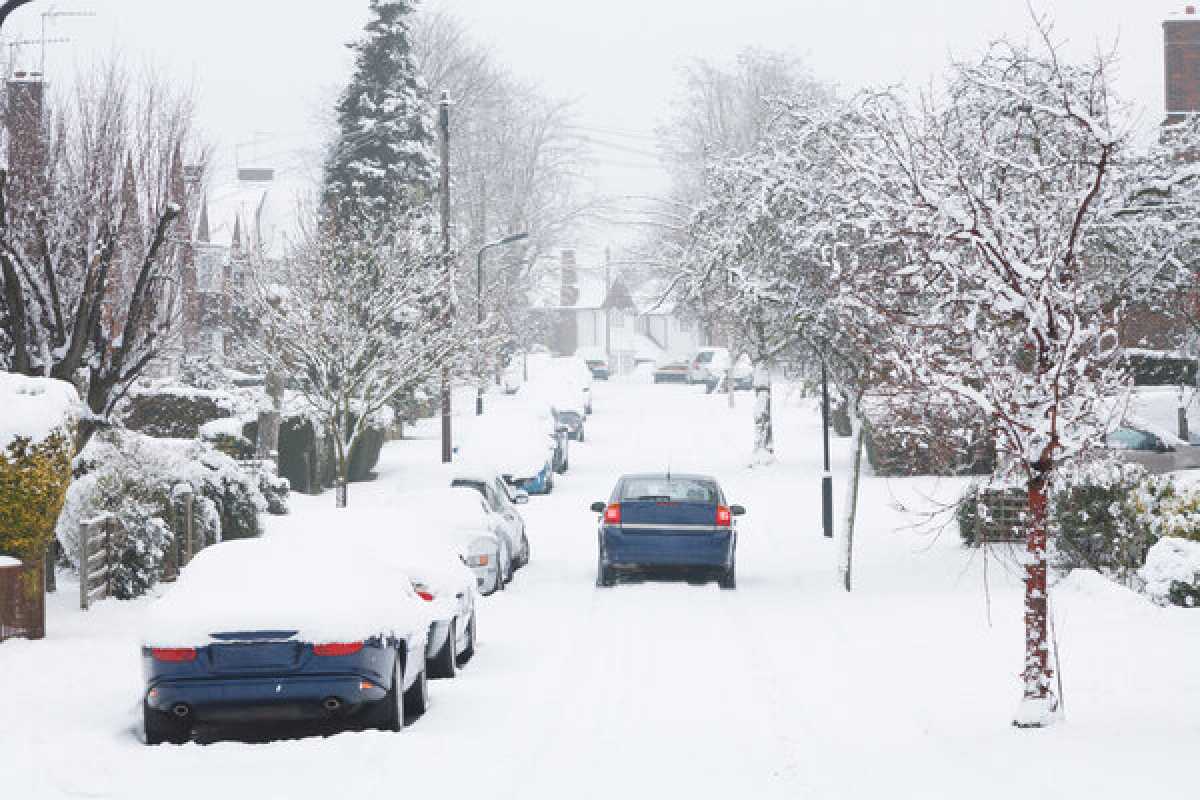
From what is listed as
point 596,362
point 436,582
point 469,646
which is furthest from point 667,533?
point 596,362

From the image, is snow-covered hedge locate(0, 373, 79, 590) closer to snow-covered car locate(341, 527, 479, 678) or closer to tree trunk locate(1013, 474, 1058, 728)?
snow-covered car locate(341, 527, 479, 678)

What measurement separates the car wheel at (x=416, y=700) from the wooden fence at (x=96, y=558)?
6.95 m

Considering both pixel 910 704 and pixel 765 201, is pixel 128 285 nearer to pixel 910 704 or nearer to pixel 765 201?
pixel 765 201

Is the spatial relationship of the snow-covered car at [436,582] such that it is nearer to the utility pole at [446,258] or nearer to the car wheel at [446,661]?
the car wheel at [446,661]

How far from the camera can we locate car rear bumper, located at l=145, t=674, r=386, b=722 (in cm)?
995

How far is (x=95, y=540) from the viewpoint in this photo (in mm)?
18000

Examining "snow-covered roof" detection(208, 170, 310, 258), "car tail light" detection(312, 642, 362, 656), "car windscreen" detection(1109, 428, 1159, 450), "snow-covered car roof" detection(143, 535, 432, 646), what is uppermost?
"snow-covered roof" detection(208, 170, 310, 258)

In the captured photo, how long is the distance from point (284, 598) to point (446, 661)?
319 centimetres

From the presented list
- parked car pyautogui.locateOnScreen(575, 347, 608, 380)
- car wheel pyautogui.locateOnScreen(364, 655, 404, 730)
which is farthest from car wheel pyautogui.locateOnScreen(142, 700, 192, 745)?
parked car pyautogui.locateOnScreen(575, 347, 608, 380)

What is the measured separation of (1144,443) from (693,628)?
17.6m

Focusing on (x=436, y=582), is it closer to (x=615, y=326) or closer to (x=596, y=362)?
(x=596, y=362)

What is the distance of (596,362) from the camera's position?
93625 millimetres

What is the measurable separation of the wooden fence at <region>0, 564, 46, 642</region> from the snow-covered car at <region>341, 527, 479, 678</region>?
3290mm

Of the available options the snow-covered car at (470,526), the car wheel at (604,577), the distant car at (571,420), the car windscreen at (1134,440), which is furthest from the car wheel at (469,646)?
the distant car at (571,420)
